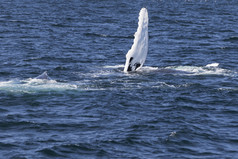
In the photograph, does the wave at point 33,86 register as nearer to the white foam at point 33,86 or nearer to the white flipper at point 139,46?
the white foam at point 33,86

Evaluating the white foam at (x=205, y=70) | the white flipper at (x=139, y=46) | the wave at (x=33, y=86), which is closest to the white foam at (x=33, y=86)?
the wave at (x=33, y=86)

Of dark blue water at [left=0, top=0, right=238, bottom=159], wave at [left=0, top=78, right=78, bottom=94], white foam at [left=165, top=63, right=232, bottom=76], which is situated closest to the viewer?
dark blue water at [left=0, top=0, right=238, bottom=159]

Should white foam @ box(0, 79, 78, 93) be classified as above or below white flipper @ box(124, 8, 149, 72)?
below

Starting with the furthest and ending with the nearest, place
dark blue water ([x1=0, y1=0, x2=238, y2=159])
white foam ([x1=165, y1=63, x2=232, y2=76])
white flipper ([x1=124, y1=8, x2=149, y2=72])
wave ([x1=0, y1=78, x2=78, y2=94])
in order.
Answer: white foam ([x1=165, y1=63, x2=232, y2=76])
white flipper ([x1=124, y1=8, x2=149, y2=72])
wave ([x1=0, y1=78, x2=78, y2=94])
dark blue water ([x1=0, y1=0, x2=238, y2=159])

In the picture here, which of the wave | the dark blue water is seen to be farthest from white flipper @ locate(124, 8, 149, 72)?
the wave

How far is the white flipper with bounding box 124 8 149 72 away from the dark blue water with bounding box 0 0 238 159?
41.1 inches

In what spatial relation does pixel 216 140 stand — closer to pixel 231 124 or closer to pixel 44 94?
pixel 231 124

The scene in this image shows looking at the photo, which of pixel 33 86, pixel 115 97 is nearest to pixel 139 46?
pixel 115 97

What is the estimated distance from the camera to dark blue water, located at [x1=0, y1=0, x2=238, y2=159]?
27328 millimetres

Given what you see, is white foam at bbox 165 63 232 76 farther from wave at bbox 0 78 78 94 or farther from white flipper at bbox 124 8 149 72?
wave at bbox 0 78 78 94

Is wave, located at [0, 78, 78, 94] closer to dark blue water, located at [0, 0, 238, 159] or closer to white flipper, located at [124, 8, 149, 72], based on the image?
dark blue water, located at [0, 0, 238, 159]

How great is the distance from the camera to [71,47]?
59844 mm

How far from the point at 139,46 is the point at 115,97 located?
8934 mm

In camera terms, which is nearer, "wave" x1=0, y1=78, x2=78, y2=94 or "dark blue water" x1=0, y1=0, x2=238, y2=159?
"dark blue water" x1=0, y1=0, x2=238, y2=159
